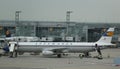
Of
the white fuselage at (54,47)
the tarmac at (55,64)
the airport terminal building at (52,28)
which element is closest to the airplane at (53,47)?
the white fuselage at (54,47)

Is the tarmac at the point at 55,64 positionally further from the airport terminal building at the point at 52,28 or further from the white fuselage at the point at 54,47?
the airport terminal building at the point at 52,28

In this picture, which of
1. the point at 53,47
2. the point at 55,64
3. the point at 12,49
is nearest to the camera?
the point at 55,64

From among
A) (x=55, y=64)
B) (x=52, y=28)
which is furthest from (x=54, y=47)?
(x=52, y=28)

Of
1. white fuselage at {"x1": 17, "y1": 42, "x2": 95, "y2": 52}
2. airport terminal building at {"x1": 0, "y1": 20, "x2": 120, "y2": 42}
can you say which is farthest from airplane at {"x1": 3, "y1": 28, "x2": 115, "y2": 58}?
airport terminal building at {"x1": 0, "y1": 20, "x2": 120, "y2": 42}

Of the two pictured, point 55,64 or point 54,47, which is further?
point 54,47

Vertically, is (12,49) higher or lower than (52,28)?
lower

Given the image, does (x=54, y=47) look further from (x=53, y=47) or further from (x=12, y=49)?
(x=12, y=49)

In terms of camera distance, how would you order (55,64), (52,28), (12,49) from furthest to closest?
(52,28), (12,49), (55,64)

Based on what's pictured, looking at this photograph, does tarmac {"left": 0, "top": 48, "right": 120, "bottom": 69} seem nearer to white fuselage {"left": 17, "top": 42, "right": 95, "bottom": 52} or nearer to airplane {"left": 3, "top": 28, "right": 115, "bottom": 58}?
airplane {"left": 3, "top": 28, "right": 115, "bottom": 58}

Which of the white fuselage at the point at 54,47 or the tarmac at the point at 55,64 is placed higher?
the white fuselage at the point at 54,47

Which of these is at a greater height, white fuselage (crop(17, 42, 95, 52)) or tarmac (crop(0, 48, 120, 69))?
white fuselage (crop(17, 42, 95, 52))

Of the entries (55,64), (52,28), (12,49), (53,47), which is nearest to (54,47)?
(53,47)

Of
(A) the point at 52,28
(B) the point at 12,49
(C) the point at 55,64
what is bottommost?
(C) the point at 55,64

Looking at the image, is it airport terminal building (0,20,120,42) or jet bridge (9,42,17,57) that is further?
airport terminal building (0,20,120,42)
